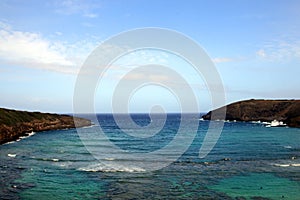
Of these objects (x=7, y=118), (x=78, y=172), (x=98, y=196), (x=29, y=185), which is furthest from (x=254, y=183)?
(x=7, y=118)

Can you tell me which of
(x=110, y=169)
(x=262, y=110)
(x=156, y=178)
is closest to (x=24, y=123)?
(x=110, y=169)

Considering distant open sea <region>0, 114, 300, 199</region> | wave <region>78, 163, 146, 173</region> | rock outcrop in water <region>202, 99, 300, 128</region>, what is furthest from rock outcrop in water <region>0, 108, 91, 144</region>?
rock outcrop in water <region>202, 99, 300, 128</region>

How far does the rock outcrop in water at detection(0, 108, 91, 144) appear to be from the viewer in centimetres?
8012

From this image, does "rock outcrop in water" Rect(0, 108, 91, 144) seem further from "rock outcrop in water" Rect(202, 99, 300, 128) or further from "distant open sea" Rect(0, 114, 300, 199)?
"rock outcrop in water" Rect(202, 99, 300, 128)

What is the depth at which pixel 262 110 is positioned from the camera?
176000 millimetres

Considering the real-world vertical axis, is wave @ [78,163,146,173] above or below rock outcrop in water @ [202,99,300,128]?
below

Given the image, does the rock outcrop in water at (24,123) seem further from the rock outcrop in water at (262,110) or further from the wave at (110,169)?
the rock outcrop in water at (262,110)

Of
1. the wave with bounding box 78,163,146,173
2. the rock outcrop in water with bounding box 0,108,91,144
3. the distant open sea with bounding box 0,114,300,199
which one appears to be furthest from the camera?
the rock outcrop in water with bounding box 0,108,91,144

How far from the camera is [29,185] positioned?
3216 cm

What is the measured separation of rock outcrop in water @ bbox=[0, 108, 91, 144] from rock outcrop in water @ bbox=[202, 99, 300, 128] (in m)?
92.2

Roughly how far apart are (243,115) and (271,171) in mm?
146483

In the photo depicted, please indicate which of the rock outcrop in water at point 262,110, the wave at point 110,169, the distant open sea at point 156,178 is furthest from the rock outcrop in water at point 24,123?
the rock outcrop in water at point 262,110

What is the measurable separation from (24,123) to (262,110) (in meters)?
129

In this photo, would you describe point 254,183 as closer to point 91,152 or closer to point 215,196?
point 215,196
